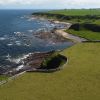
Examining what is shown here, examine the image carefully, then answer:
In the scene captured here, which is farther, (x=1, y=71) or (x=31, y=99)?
(x=1, y=71)

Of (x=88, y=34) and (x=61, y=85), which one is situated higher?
(x=61, y=85)

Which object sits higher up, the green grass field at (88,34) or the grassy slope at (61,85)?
the grassy slope at (61,85)

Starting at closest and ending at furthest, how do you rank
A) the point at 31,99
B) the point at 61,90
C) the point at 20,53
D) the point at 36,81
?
the point at 31,99, the point at 61,90, the point at 36,81, the point at 20,53

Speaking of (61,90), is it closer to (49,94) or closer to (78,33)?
(49,94)

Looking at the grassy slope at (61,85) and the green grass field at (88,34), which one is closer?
the grassy slope at (61,85)

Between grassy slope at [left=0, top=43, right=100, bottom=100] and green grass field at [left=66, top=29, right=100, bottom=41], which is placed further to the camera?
green grass field at [left=66, top=29, right=100, bottom=41]


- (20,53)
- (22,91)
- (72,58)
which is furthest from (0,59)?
(22,91)

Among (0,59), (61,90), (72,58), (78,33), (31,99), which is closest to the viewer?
(31,99)

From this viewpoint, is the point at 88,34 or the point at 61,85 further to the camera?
the point at 88,34
